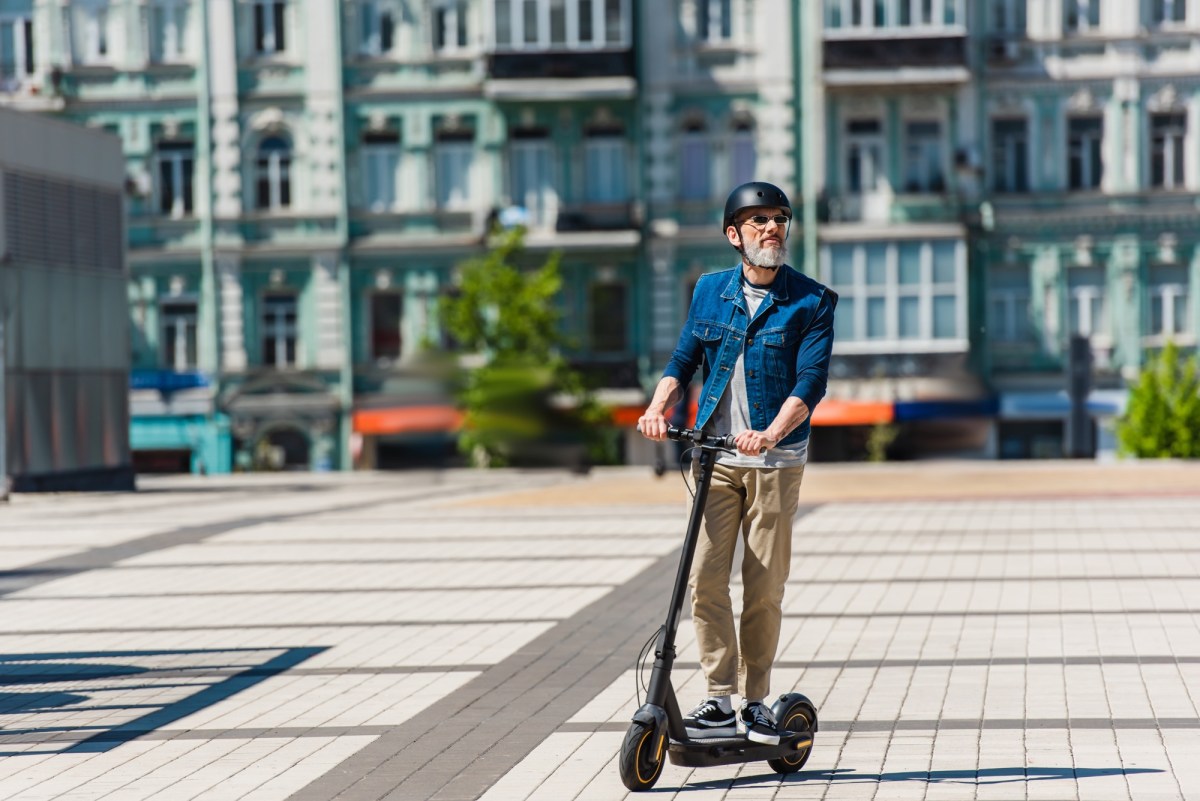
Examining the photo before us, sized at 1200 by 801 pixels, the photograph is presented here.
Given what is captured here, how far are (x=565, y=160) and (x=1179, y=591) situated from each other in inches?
1244

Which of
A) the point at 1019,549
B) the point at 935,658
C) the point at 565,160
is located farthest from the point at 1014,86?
the point at 935,658

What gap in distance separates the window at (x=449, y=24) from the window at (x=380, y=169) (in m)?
2.20

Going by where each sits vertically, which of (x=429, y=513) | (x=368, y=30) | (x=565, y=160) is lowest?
(x=429, y=513)

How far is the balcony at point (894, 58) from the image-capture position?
41.4m

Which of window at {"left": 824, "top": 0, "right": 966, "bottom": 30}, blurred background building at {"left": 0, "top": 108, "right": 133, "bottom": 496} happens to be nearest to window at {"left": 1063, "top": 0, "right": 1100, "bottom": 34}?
window at {"left": 824, "top": 0, "right": 966, "bottom": 30}

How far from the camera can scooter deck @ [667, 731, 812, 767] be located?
6.68m

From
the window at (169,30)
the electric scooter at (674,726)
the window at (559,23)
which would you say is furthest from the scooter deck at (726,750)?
the window at (169,30)

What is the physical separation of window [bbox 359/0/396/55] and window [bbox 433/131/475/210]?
230 centimetres

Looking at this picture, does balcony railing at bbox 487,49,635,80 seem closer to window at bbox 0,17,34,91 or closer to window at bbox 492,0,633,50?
window at bbox 492,0,633,50

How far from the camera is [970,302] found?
42.9 m

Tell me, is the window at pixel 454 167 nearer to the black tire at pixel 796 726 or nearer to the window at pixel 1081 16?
the window at pixel 1081 16

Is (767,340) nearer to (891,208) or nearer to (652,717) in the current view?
(652,717)

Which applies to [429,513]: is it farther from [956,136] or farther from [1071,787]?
[956,136]

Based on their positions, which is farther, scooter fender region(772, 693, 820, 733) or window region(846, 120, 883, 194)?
window region(846, 120, 883, 194)
